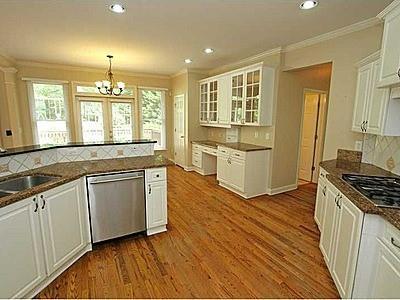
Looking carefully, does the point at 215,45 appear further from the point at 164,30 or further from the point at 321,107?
the point at 321,107

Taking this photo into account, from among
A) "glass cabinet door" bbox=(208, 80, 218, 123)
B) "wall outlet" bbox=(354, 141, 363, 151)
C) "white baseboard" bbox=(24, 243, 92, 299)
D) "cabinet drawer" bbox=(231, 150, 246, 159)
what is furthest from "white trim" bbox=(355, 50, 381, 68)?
"white baseboard" bbox=(24, 243, 92, 299)

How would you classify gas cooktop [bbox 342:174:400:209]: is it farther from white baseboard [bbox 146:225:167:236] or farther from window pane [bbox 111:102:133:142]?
window pane [bbox 111:102:133:142]

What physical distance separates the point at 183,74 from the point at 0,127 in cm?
438

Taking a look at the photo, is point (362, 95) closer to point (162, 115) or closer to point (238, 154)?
point (238, 154)

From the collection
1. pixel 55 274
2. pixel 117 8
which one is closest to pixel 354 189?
pixel 55 274

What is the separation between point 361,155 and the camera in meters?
2.90

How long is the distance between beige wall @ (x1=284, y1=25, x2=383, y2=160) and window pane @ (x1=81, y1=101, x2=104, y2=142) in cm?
524

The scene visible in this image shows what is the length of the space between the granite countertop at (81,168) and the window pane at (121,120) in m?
3.57

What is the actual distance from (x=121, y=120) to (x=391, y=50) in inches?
233

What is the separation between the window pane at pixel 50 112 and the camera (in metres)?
5.29

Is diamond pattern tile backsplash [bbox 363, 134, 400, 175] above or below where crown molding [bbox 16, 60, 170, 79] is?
below

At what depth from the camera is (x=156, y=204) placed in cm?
275

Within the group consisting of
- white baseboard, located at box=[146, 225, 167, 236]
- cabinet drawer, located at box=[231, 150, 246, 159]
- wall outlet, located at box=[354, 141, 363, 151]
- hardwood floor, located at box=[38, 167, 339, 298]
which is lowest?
hardwood floor, located at box=[38, 167, 339, 298]

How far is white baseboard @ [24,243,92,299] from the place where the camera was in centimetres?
178
